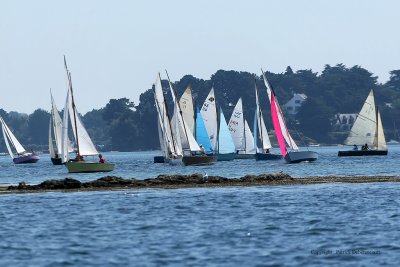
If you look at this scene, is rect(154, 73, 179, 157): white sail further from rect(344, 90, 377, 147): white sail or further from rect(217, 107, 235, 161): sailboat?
rect(344, 90, 377, 147): white sail

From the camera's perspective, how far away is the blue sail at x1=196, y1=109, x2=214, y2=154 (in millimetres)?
139125

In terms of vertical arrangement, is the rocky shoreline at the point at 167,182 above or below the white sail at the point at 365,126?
below

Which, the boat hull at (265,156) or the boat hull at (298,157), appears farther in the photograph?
the boat hull at (265,156)

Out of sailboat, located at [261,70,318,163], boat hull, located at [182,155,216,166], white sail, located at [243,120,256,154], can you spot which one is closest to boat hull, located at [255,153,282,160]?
white sail, located at [243,120,256,154]

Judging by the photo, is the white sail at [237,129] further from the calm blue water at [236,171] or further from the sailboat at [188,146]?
the calm blue water at [236,171]

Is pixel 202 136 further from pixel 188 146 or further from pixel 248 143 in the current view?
pixel 248 143

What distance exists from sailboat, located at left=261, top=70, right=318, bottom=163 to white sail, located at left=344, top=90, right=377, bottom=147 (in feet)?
68.4

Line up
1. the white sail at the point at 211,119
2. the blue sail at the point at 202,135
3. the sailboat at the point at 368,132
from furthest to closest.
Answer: the white sail at the point at 211,119 → the sailboat at the point at 368,132 → the blue sail at the point at 202,135

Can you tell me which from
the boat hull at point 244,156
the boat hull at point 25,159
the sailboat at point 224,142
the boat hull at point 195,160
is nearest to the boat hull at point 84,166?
the boat hull at point 195,160

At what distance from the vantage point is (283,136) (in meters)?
117

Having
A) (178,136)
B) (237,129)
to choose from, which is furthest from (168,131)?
(237,129)

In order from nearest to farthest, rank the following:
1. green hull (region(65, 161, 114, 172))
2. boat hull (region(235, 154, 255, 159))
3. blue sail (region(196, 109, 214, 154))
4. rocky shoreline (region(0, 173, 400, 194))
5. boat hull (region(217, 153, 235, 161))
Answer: rocky shoreline (region(0, 173, 400, 194)) < green hull (region(65, 161, 114, 172)) < blue sail (region(196, 109, 214, 154)) < boat hull (region(217, 153, 235, 161)) < boat hull (region(235, 154, 255, 159))

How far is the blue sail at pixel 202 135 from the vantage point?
13912 centimetres

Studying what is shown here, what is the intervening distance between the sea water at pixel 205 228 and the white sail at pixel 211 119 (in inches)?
3163
